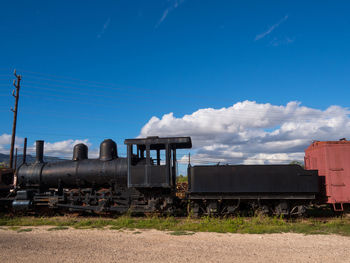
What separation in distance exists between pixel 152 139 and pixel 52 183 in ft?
16.7

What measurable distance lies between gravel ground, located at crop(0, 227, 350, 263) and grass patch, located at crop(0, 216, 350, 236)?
53cm

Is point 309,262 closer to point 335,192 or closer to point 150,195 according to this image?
point 335,192

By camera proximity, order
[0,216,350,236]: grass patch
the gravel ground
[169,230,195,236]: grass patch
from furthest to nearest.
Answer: [0,216,350,236]: grass patch < [169,230,195,236]: grass patch < the gravel ground

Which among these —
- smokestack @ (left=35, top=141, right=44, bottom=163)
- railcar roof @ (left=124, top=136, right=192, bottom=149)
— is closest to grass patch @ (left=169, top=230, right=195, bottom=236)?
railcar roof @ (left=124, top=136, right=192, bottom=149)

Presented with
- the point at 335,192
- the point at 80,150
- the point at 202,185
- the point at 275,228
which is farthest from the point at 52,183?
the point at 335,192

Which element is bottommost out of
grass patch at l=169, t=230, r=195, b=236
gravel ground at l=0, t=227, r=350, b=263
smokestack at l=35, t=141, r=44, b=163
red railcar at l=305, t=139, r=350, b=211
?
gravel ground at l=0, t=227, r=350, b=263

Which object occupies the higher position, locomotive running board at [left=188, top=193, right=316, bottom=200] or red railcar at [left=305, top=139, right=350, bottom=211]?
red railcar at [left=305, top=139, right=350, bottom=211]

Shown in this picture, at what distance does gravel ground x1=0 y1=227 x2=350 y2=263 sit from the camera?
5.79 m

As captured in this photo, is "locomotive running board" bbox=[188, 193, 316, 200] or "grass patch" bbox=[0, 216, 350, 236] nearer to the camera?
"grass patch" bbox=[0, 216, 350, 236]

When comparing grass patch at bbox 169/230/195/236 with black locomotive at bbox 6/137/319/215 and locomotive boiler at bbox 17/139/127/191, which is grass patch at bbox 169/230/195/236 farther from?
locomotive boiler at bbox 17/139/127/191

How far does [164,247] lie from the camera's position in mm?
6609

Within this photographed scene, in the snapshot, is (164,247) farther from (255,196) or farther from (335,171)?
(335,171)

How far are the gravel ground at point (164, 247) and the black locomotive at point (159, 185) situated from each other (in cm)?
219

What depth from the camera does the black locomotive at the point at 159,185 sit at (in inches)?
390
